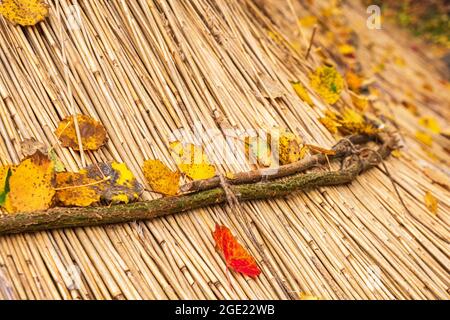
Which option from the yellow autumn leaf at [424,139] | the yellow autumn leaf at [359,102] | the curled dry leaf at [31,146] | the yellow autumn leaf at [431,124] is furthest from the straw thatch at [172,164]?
the yellow autumn leaf at [431,124]

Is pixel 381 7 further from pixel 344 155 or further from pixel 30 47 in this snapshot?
pixel 30 47

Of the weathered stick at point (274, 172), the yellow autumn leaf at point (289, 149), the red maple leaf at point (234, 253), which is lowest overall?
the red maple leaf at point (234, 253)

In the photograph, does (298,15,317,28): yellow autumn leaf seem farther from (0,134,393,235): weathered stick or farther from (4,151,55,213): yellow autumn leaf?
A: (4,151,55,213): yellow autumn leaf

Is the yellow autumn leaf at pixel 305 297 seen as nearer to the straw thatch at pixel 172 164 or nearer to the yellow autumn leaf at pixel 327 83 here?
the straw thatch at pixel 172 164

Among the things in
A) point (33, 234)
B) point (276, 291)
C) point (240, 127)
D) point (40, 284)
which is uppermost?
point (240, 127)

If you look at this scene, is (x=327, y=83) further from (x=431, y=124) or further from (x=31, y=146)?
(x=31, y=146)
